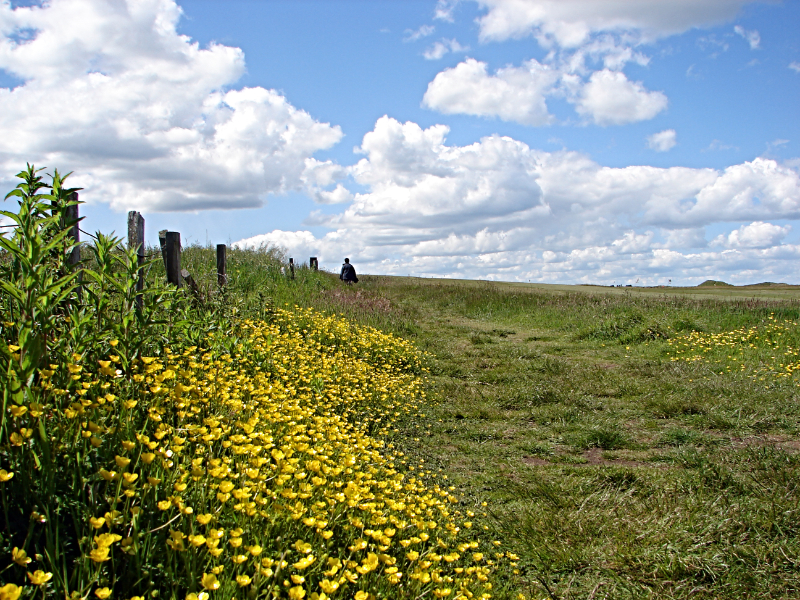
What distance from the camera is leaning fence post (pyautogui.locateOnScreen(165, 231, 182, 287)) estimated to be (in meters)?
6.87

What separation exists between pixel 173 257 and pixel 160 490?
493 cm

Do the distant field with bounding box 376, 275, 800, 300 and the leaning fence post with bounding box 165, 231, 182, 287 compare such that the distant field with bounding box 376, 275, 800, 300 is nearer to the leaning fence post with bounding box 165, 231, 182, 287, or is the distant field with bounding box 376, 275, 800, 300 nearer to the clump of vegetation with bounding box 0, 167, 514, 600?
the leaning fence post with bounding box 165, 231, 182, 287

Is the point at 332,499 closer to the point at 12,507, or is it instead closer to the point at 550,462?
the point at 12,507

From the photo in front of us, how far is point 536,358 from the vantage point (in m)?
10.1

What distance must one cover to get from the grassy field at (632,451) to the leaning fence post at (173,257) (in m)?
3.54

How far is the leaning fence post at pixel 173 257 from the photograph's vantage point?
270 inches

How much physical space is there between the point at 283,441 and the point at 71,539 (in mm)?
1605

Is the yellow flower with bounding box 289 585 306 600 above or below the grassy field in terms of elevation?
above

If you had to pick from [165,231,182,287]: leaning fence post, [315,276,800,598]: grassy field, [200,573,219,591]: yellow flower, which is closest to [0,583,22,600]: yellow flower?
[200,573,219,591]: yellow flower

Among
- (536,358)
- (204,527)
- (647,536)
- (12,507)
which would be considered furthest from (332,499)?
(536,358)

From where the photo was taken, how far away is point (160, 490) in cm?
260

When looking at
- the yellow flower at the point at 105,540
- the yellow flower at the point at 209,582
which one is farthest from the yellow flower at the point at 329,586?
the yellow flower at the point at 105,540

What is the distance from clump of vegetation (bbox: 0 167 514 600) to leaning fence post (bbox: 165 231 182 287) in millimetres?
2241

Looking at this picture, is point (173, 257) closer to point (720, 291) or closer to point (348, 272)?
point (348, 272)
